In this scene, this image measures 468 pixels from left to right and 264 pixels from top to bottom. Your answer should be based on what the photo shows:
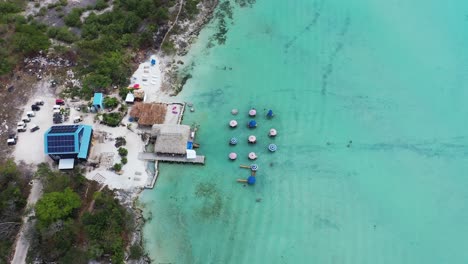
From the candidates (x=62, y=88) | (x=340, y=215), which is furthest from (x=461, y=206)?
(x=62, y=88)

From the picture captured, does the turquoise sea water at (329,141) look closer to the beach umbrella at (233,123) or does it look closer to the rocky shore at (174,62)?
the beach umbrella at (233,123)

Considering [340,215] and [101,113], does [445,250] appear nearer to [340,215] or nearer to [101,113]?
[340,215]

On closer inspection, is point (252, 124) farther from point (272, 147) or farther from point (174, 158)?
point (174, 158)

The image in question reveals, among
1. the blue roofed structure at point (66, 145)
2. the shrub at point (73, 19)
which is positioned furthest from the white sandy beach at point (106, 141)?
the shrub at point (73, 19)

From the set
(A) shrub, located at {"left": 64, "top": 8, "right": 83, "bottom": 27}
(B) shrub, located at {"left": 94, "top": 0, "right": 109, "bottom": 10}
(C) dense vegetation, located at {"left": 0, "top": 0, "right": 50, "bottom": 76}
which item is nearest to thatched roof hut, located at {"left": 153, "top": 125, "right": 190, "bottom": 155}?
(C) dense vegetation, located at {"left": 0, "top": 0, "right": 50, "bottom": 76}

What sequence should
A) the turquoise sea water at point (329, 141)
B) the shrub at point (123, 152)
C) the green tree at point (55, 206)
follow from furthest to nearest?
the shrub at point (123, 152) < the turquoise sea water at point (329, 141) < the green tree at point (55, 206)

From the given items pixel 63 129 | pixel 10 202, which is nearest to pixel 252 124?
pixel 63 129
